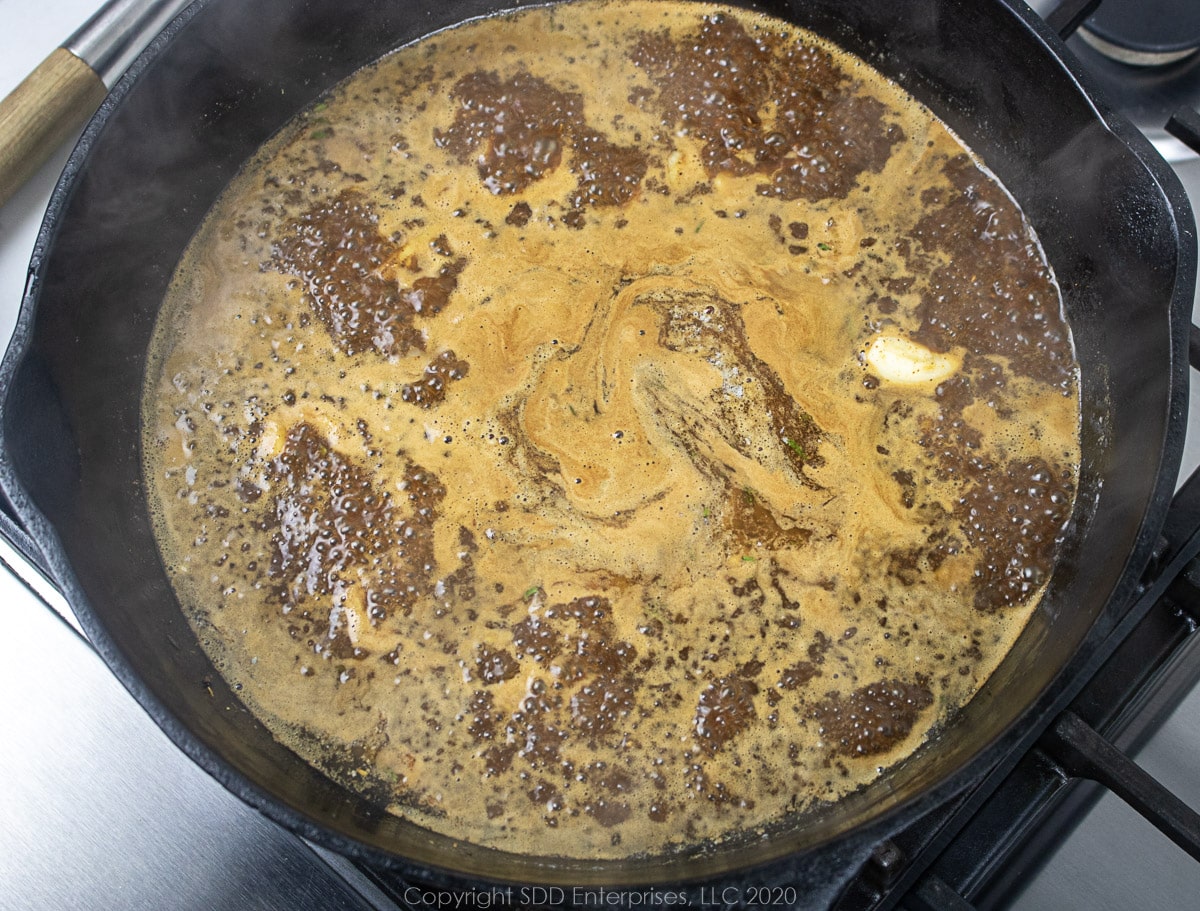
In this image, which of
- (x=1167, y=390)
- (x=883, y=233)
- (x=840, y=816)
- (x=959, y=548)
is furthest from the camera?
(x=883, y=233)

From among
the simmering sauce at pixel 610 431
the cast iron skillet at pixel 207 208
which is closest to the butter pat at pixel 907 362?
the simmering sauce at pixel 610 431

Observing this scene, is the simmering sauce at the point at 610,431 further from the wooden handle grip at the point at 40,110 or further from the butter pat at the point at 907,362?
the wooden handle grip at the point at 40,110

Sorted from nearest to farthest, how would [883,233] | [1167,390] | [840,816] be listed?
[1167,390] < [840,816] < [883,233]

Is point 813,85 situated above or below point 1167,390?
above

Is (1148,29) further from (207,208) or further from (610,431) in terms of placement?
(207,208)

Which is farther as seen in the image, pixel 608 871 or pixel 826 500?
pixel 826 500

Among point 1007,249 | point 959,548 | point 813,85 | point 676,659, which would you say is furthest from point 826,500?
point 813,85

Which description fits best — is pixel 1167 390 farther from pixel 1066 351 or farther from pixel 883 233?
pixel 883 233
